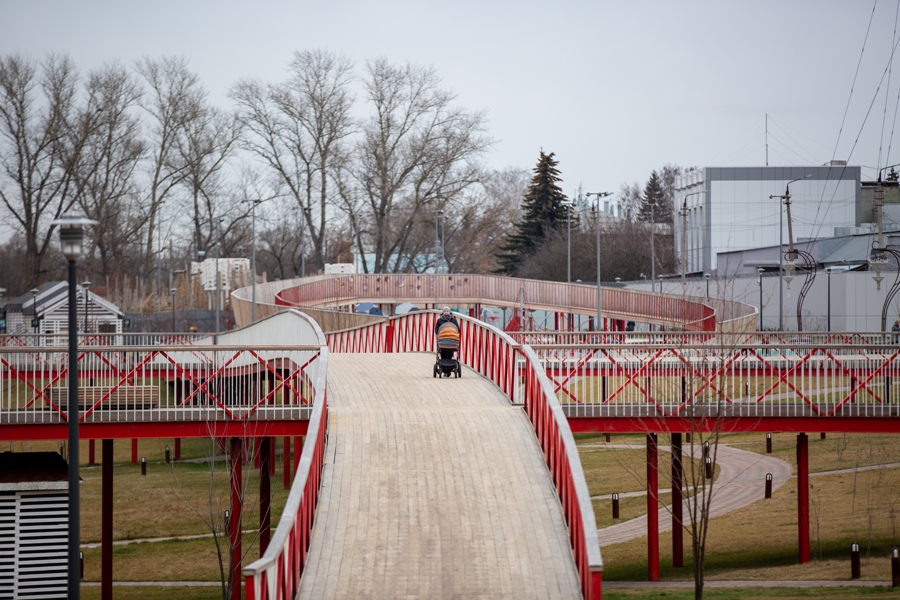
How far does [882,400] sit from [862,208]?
7217 centimetres

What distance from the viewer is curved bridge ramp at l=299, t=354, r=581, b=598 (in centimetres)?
1096

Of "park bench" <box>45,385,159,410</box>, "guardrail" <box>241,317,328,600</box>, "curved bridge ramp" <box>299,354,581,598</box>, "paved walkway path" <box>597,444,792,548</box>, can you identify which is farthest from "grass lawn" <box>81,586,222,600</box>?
"guardrail" <box>241,317,328,600</box>

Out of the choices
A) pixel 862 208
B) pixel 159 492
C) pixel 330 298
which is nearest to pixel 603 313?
pixel 330 298

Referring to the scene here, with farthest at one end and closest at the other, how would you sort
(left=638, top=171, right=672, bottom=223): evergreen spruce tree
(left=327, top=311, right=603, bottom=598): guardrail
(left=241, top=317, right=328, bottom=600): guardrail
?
1. (left=638, top=171, right=672, bottom=223): evergreen spruce tree
2. (left=327, top=311, right=603, bottom=598): guardrail
3. (left=241, top=317, right=328, bottom=600): guardrail

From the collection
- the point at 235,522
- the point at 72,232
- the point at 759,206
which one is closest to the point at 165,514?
the point at 235,522

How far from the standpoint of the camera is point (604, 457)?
3531cm

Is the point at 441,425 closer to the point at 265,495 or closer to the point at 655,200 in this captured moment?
the point at 265,495

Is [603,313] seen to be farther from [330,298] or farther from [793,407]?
[793,407]

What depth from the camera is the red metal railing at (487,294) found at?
45719 mm

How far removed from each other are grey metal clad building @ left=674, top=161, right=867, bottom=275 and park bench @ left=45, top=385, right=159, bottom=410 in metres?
69.2

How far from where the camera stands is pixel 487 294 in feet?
173

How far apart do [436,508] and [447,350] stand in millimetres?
7752

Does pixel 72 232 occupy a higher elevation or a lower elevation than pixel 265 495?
higher

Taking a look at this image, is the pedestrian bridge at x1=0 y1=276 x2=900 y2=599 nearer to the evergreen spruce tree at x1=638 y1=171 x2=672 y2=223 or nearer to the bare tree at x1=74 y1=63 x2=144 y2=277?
the bare tree at x1=74 y1=63 x2=144 y2=277
